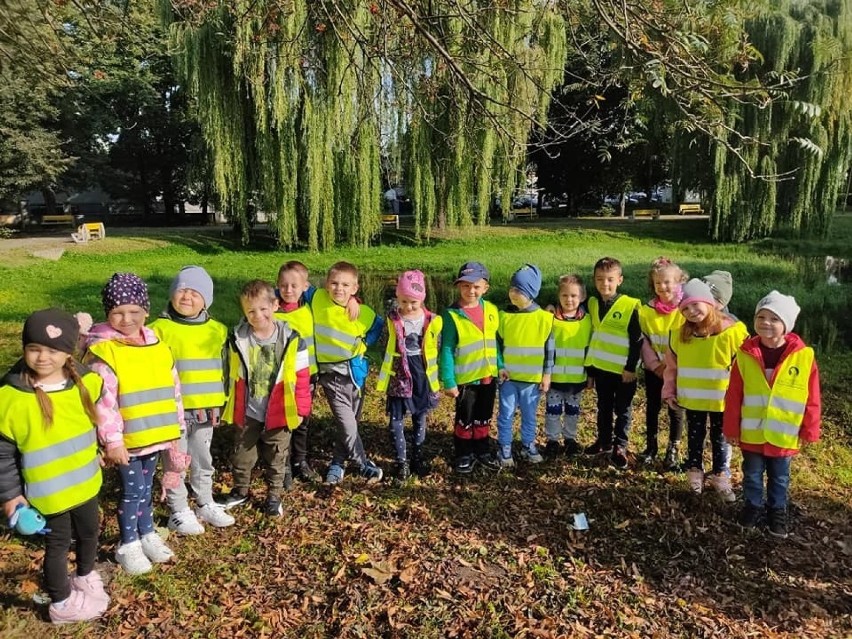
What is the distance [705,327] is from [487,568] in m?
2.22

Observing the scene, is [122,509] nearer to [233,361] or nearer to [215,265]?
[233,361]

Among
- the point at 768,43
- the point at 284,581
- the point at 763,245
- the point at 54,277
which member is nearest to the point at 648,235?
the point at 763,245

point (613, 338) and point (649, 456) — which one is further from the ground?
point (613, 338)

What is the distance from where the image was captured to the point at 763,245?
1948cm

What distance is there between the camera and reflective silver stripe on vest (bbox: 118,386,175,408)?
11.4ft

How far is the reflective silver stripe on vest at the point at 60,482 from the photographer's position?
2.96m

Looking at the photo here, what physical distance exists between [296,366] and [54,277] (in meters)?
13.6

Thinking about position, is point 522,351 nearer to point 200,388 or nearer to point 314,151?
point 200,388

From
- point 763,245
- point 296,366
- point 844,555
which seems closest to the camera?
point 844,555

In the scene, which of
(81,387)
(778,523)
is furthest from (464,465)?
(81,387)

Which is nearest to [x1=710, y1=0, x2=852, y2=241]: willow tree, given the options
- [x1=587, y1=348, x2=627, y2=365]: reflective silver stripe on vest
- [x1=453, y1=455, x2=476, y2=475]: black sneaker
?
[x1=587, y1=348, x2=627, y2=365]: reflective silver stripe on vest

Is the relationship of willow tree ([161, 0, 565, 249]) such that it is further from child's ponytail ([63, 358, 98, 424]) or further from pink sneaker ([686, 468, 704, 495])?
child's ponytail ([63, 358, 98, 424])

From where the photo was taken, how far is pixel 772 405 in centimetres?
382

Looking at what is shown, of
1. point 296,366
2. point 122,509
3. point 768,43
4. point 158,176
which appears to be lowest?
point 122,509
